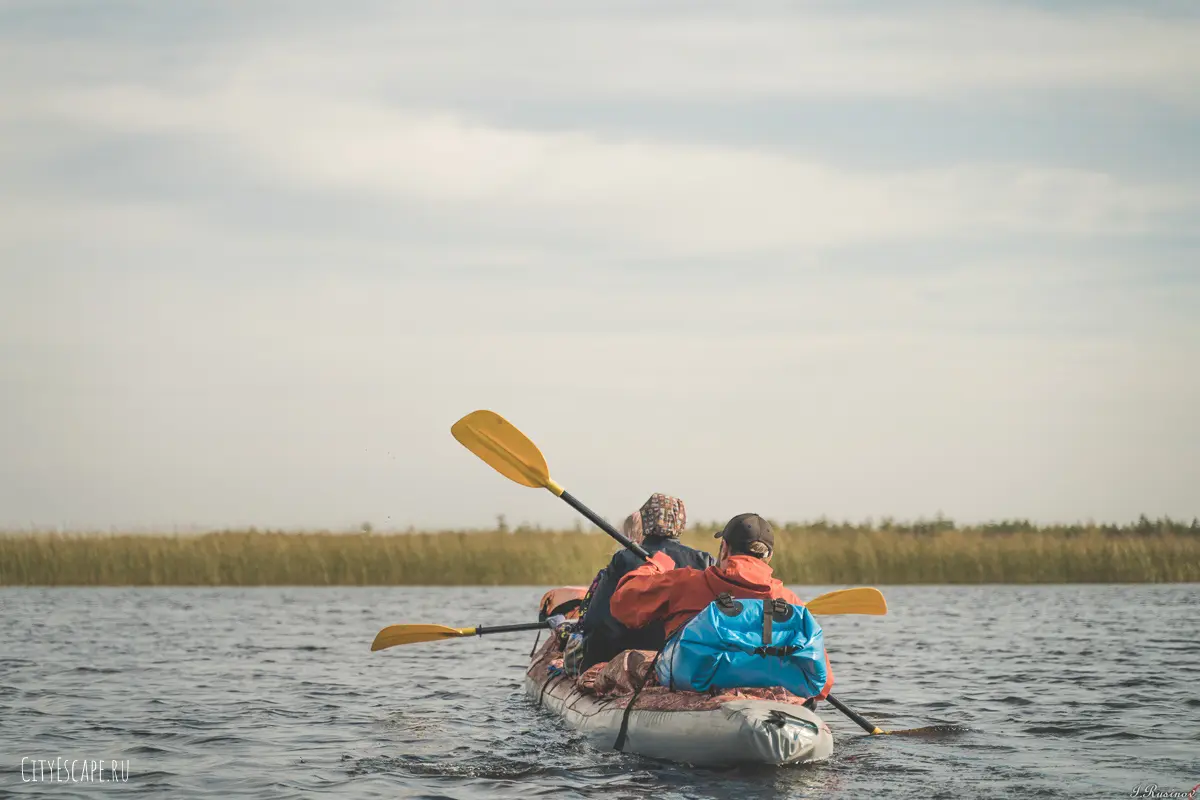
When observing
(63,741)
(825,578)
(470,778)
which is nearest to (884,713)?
(470,778)

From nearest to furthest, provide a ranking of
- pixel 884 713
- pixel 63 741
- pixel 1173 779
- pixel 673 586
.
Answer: pixel 1173 779 < pixel 673 586 < pixel 63 741 < pixel 884 713

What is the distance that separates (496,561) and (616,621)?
1579 cm

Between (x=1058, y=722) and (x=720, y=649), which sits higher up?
(x=720, y=649)

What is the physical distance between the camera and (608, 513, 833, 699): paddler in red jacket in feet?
25.6

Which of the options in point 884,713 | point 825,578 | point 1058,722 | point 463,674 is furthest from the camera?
point 825,578

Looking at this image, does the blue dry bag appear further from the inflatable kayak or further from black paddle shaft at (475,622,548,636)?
black paddle shaft at (475,622,548,636)

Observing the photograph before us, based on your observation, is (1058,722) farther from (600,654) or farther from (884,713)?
(600,654)

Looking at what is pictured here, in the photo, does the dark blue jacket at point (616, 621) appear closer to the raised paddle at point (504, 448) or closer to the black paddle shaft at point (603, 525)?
the black paddle shaft at point (603, 525)

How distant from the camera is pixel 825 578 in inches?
949

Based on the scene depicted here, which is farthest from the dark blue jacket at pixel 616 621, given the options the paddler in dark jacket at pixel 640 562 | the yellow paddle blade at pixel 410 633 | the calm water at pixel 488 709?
the yellow paddle blade at pixel 410 633

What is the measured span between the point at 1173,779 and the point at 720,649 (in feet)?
8.76

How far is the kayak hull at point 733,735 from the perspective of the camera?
7.55 metres

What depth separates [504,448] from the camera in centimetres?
1100

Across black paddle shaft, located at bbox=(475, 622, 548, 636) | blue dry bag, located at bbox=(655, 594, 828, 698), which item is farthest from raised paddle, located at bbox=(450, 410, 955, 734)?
blue dry bag, located at bbox=(655, 594, 828, 698)
